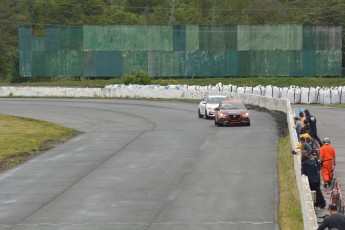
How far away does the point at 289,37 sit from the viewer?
294 ft

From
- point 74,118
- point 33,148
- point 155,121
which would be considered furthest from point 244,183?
point 74,118

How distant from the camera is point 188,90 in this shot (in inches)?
2840

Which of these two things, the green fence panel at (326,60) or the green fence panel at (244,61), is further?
the green fence panel at (244,61)

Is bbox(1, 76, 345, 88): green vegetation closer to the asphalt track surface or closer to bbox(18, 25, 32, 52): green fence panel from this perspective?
bbox(18, 25, 32, 52): green fence panel

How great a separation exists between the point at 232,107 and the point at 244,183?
63.6 ft

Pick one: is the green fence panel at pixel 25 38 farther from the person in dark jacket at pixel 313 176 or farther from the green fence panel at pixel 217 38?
the person in dark jacket at pixel 313 176

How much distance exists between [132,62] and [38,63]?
1016cm

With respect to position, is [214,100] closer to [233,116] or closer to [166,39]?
[233,116]

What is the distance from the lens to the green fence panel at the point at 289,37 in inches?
3506

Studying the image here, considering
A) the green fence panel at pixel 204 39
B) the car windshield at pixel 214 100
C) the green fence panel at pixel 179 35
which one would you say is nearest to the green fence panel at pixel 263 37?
the green fence panel at pixel 204 39

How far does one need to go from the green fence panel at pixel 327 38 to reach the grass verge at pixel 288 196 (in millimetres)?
58040

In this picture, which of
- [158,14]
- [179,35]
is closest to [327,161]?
[179,35]

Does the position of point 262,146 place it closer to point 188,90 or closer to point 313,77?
point 188,90

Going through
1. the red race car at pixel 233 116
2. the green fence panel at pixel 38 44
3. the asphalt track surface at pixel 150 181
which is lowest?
the asphalt track surface at pixel 150 181
